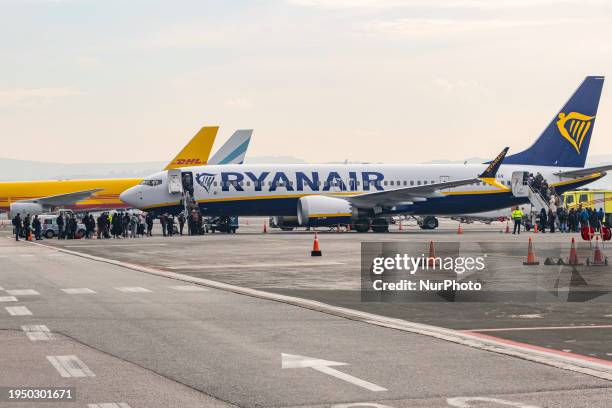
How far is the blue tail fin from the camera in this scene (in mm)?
64875

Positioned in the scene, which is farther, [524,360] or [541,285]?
[541,285]

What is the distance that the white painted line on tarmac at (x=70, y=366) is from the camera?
35.1ft

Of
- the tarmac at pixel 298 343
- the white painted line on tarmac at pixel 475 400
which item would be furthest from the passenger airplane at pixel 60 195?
the white painted line on tarmac at pixel 475 400

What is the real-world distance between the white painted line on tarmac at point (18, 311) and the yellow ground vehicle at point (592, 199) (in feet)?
211

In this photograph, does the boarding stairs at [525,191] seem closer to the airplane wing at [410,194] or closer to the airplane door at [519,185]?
the airplane door at [519,185]

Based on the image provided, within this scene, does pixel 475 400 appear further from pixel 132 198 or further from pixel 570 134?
pixel 570 134

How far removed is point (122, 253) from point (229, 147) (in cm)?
8494

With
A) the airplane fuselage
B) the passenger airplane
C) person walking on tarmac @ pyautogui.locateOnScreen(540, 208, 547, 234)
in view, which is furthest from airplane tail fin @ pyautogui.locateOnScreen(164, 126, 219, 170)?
person walking on tarmac @ pyautogui.locateOnScreen(540, 208, 547, 234)

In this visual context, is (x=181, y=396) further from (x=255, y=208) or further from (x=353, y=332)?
(x=255, y=208)

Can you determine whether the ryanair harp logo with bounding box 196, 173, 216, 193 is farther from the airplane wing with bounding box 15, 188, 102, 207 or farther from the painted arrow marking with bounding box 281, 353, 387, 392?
the painted arrow marking with bounding box 281, 353, 387, 392

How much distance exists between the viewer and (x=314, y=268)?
93.1 feet

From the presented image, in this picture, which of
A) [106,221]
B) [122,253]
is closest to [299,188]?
[106,221]

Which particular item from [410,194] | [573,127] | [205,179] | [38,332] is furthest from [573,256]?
[573,127]

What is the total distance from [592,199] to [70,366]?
75.0 m
